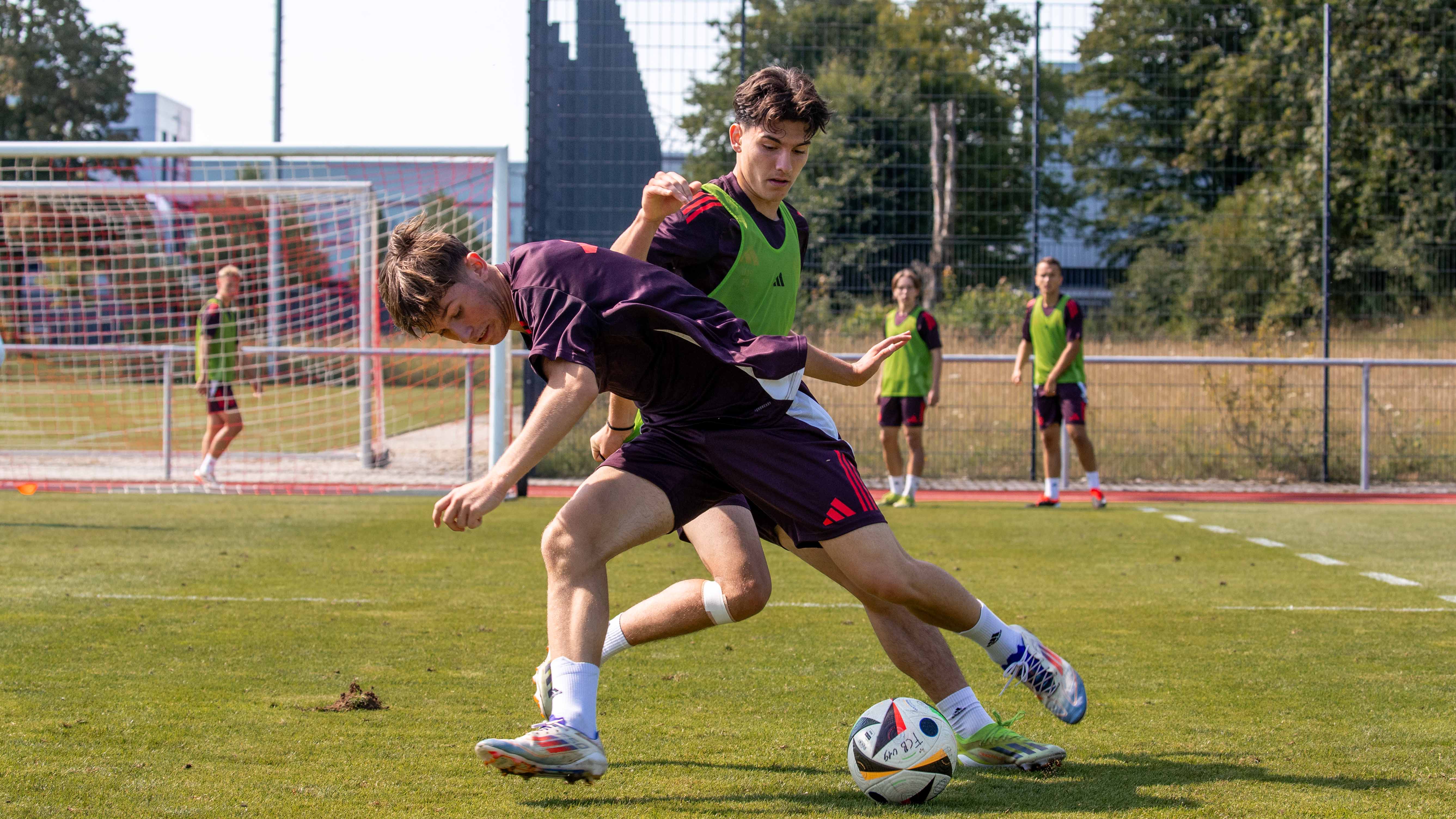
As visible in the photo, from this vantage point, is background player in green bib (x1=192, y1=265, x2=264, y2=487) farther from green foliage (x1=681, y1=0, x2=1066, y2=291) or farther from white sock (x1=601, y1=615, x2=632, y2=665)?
white sock (x1=601, y1=615, x2=632, y2=665)

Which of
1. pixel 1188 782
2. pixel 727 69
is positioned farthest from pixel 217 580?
pixel 727 69

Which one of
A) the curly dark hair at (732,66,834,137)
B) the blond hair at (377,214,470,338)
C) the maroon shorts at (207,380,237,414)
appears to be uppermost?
the curly dark hair at (732,66,834,137)

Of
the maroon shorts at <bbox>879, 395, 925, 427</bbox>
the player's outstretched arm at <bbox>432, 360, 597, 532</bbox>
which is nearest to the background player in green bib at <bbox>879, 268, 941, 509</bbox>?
the maroon shorts at <bbox>879, 395, 925, 427</bbox>

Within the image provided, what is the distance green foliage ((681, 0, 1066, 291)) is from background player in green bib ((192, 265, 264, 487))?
4.59 meters

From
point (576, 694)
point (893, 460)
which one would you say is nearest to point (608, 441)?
point (576, 694)

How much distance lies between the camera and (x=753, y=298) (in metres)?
3.39

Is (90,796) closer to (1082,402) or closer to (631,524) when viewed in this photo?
(631,524)

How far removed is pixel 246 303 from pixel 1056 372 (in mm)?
9064

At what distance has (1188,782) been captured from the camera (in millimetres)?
3150

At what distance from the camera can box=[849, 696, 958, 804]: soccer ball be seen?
9.82ft

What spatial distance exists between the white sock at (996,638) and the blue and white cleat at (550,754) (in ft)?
3.59

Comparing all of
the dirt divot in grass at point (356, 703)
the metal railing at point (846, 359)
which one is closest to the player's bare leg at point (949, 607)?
the dirt divot in grass at point (356, 703)

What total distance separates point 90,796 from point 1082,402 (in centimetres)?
823

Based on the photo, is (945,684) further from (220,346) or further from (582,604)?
(220,346)
